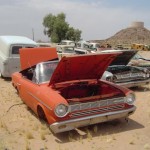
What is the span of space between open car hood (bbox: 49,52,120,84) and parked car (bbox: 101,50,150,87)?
2.73 m

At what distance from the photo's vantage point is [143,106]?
9039mm

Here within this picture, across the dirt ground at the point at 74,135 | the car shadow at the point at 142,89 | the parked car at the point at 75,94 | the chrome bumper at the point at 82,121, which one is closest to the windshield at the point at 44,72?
the parked car at the point at 75,94

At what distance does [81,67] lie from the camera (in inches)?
287

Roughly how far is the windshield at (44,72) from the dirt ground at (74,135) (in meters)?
1.03

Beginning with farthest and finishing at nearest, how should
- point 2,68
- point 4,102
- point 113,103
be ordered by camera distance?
point 2,68 < point 4,102 < point 113,103

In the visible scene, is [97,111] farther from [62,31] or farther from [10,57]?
[62,31]

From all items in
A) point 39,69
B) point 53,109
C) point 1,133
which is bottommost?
point 1,133

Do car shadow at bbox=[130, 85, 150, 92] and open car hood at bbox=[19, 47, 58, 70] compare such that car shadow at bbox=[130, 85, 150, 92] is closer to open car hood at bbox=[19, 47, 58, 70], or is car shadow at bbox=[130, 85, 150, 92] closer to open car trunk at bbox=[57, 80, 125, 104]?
open car hood at bbox=[19, 47, 58, 70]

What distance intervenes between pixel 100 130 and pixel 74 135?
2.08ft

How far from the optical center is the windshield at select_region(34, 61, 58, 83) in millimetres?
7740

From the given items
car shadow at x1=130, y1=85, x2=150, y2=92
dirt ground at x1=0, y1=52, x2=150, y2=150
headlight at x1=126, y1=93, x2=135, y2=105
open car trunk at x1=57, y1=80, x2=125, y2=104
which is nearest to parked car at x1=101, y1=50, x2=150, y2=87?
car shadow at x1=130, y1=85, x2=150, y2=92

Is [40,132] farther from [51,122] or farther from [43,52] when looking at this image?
[43,52]

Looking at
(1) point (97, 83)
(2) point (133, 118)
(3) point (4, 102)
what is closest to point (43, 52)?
(3) point (4, 102)

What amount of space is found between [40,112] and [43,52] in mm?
3900
